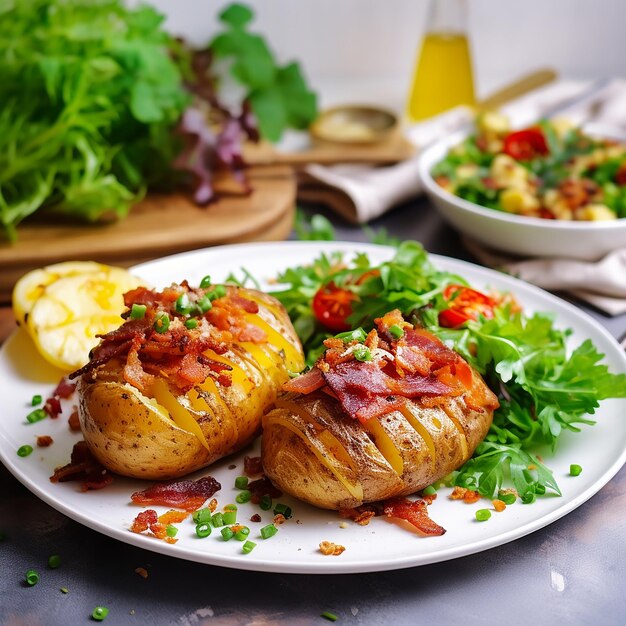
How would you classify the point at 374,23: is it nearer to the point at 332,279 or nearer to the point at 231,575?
the point at 332,279

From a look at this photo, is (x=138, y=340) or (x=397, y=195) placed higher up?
(x=138, y=340)

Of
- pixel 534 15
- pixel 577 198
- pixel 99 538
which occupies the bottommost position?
pixel 99 538

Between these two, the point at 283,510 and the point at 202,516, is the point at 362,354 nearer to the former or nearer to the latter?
the point at 283,510

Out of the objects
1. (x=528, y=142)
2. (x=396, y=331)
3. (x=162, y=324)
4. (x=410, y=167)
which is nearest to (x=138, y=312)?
(x=162, y=324)

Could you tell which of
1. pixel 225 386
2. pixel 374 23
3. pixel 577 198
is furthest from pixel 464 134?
pixel 225 386

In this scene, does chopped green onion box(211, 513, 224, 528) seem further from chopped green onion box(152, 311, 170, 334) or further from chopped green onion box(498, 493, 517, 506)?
chopped green onion box(498, 493, 517, 506)

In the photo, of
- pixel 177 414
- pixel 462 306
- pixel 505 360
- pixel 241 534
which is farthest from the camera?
pixel 462 306

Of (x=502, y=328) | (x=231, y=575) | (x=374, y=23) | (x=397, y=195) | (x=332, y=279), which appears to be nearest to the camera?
(x=231, y=575)
